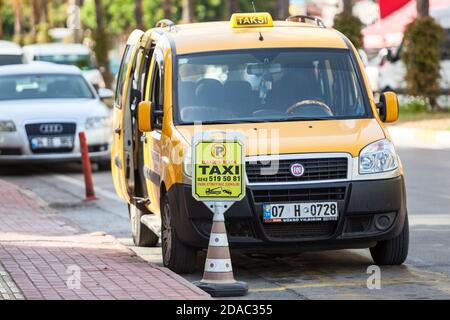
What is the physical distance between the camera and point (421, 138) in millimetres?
27469

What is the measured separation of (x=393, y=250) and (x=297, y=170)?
3.85 ft

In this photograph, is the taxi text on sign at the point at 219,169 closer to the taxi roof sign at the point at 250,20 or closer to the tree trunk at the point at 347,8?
the taxi roof sign at the point at 250,20

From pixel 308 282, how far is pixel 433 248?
233 centimetres

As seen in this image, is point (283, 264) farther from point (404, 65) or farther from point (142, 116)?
point (404, 65)

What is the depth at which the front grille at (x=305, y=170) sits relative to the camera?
10.5 metres

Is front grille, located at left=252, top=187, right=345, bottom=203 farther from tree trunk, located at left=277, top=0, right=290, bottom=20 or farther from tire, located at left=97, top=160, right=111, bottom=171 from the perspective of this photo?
tree trunk, located at left=277, top=0, right=290, bottom=20

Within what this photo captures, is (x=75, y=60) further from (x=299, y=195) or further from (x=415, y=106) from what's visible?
(x=299, y=195)

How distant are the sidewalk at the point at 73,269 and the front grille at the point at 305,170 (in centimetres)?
99

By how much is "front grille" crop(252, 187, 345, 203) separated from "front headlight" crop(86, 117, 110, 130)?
1169 centimetres

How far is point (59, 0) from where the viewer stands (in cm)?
11900

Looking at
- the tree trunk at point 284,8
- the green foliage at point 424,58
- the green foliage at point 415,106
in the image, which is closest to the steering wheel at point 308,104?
the green foliage at point 415,106

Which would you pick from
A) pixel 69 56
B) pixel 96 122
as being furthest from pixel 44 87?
pixel 69 56

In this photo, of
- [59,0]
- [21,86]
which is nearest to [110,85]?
[21,86]
